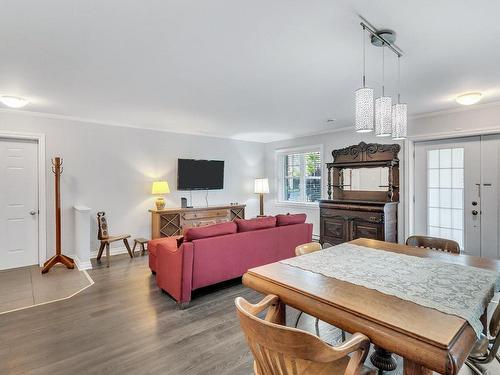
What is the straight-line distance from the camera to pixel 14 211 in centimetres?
436

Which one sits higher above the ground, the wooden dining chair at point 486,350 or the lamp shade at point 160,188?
the lamp shade at point 160,188

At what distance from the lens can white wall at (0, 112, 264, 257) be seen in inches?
179

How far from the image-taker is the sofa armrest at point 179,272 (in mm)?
3014

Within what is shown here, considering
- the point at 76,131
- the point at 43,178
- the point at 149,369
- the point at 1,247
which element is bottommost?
the point at 149,369

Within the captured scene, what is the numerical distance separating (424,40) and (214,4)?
5.38ft

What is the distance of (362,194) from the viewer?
540 cm

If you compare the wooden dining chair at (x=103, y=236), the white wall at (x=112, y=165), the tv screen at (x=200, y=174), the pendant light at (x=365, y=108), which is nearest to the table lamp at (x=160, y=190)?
the white wall at (x=112, y=165)

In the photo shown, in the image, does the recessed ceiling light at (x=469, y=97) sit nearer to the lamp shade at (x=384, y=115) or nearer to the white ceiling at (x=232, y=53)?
the white ceiling at (x=232, y=53)

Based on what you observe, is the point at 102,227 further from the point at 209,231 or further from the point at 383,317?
the point at 383,317

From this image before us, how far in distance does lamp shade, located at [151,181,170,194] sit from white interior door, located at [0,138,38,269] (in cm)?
179

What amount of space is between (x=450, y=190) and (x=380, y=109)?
3200 millimetres

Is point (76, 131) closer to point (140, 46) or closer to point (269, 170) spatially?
point (140, 46)

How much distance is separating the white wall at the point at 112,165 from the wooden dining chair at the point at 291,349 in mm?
4508

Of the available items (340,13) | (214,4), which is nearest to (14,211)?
(214,4)
